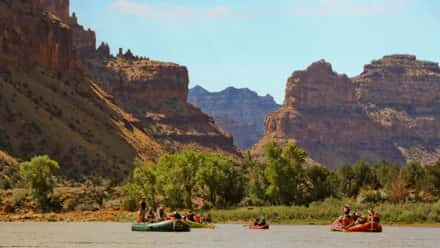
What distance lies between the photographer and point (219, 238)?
2564 inches

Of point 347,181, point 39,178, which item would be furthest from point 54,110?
point 347,181

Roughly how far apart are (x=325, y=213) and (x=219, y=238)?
29.7 meters

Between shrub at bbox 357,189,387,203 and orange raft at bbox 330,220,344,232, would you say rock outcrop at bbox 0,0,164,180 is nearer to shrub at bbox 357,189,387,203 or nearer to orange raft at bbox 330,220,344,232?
shrub at bbox 357,189,387,203

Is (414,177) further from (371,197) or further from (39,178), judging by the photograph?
(39,178)

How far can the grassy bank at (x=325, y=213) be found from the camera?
87188 mm

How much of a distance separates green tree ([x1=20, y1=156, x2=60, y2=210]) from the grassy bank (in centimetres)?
2154

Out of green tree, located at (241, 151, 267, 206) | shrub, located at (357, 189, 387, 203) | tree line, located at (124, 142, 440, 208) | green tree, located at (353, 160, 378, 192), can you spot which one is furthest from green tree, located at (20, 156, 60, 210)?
green tree, located at (353, 160, 378, 192)

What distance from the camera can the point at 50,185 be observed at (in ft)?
357

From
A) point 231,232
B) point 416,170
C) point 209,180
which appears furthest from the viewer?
point 416,170

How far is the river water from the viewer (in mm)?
58062

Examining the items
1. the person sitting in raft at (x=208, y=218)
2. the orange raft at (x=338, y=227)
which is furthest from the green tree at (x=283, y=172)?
the orange raft at (x=338, y=227)

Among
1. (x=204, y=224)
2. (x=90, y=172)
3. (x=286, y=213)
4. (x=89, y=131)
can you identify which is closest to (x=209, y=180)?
(x=286, y=213)

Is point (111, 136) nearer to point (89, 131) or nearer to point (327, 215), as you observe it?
point (89, 131)

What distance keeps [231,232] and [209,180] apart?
32079 millimetres
